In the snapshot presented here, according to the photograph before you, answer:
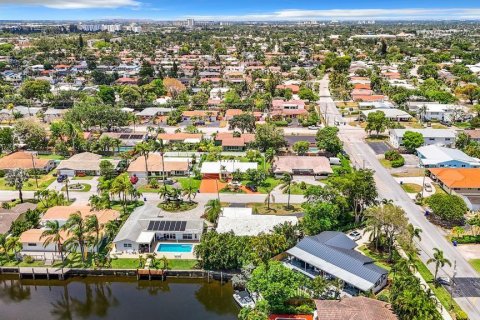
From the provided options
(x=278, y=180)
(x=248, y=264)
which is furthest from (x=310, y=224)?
(x=278, y=180)

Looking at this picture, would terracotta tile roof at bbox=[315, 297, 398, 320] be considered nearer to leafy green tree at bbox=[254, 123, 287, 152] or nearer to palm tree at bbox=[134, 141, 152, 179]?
palm tree at bbox=[134, 141, 152, 179]

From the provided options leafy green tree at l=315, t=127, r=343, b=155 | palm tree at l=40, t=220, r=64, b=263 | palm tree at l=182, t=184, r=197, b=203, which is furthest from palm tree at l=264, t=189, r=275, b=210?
palm tree at l=40, t=220, r=64, b=263

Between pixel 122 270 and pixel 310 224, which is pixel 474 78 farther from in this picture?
pixel 122 270

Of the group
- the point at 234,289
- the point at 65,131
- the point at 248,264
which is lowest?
the point at 234,289

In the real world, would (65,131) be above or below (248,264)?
above

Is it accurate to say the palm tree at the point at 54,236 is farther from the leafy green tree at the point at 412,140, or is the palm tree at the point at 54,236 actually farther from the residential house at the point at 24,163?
the leafy green tree at the point at 412,140

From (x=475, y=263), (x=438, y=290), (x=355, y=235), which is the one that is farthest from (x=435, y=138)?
(x=438, y=290)
